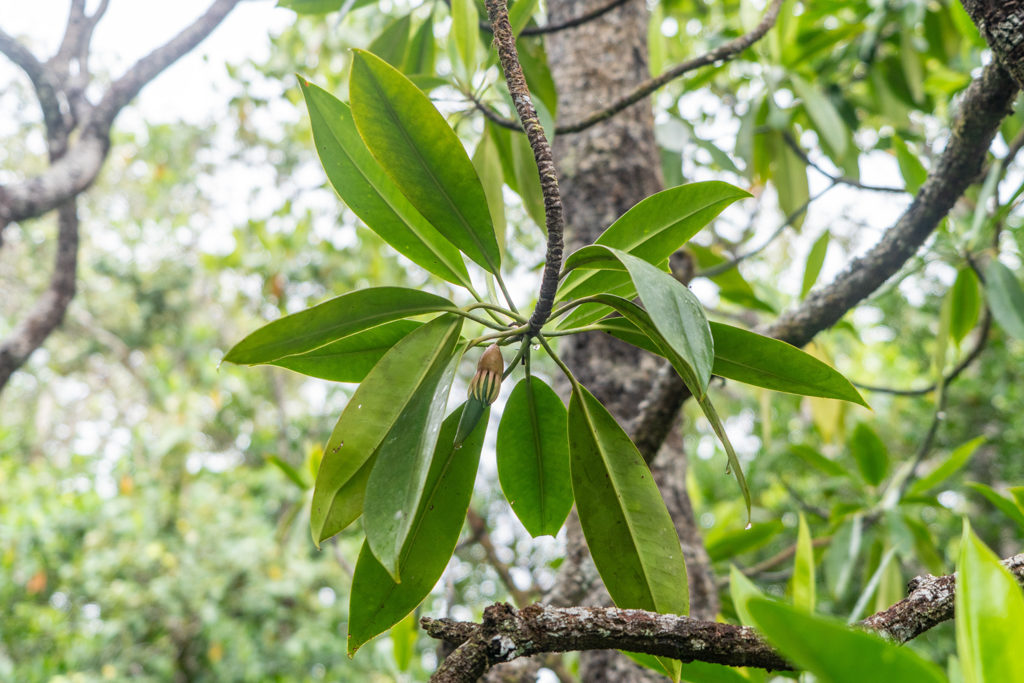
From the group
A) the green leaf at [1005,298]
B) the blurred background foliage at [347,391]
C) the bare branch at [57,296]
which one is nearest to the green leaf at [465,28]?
the blurred background foliage at [347,391]

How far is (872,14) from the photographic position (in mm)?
1408

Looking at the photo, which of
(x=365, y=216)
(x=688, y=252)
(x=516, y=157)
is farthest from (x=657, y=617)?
(x=688, y=252)

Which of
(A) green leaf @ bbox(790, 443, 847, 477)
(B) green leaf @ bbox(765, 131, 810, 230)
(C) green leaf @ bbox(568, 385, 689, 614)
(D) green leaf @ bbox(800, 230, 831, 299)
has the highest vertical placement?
(B) green leaf @ bbox(765, 131, 810, 230)

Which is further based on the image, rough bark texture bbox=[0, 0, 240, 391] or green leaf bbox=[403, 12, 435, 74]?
rough bark texture bbox=[0, 0, 240, 391]

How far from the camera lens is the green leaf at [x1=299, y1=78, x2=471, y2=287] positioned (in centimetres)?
48

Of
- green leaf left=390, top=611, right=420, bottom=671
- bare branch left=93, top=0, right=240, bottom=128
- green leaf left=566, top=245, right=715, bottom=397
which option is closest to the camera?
green leaf left=566, top=245, right=715, bottom=397

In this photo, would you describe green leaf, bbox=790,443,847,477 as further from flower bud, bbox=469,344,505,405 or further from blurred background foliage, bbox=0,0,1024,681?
flower bud, bbox=469,344,505,405

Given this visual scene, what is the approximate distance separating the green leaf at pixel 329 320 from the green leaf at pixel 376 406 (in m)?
0.02

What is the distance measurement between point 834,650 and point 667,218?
0.31m

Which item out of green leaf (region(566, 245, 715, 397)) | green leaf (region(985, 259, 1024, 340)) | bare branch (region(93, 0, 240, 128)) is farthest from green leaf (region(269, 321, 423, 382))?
bare branch (region(93, 0, 240, 128))

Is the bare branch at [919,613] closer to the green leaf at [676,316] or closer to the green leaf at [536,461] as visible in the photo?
the green leaf at [676,316]

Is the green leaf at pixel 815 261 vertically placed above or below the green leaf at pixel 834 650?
above

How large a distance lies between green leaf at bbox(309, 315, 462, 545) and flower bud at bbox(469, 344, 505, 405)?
25mm

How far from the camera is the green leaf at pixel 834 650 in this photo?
0.22 m
